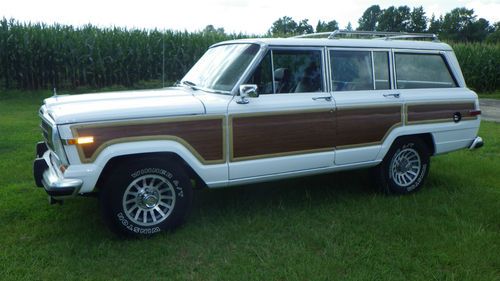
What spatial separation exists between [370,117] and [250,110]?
157 centimetres

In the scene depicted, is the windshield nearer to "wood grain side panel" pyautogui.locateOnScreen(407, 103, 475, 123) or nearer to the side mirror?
the side mirror

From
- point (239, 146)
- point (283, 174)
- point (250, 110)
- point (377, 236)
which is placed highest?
point (250, 110)

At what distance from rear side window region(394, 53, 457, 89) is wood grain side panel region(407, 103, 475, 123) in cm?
30

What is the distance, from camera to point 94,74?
16797mm

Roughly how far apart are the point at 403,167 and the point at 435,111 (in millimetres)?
806

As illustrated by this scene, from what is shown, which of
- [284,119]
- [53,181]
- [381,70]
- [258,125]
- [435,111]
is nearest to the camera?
[53,181]

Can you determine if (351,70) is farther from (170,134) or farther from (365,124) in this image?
(170,134)

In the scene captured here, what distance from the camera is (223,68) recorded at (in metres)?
4.96

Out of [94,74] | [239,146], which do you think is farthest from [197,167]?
[94,74]

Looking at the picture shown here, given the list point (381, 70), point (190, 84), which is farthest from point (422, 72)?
point (190, 84)

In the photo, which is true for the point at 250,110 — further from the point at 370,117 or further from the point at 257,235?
the point at 370,117

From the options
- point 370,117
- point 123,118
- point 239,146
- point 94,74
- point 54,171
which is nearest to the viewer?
point 123,118

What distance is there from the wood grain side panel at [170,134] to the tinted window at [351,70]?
1603 millimetres

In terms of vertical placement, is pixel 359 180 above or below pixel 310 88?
below
